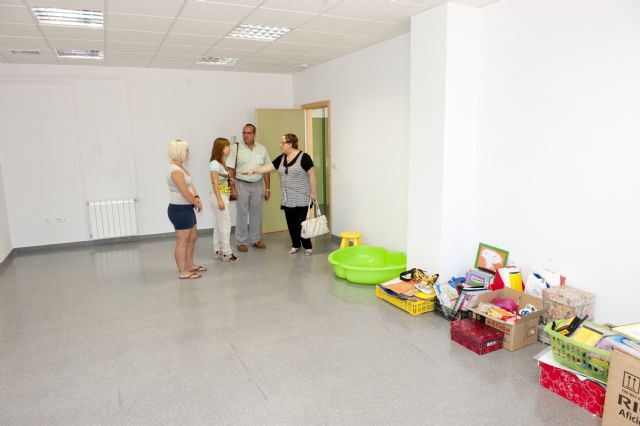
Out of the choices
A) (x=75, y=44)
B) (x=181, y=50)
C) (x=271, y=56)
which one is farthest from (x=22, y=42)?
(x=271, y=56)

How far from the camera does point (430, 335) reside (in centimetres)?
325

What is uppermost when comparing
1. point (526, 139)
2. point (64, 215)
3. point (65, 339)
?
point (526, 139)

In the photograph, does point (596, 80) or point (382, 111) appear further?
point (382, 111)

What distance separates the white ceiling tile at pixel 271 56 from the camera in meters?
5.44

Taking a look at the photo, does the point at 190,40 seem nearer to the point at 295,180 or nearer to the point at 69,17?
the point at 69,17

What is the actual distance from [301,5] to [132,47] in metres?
2.44

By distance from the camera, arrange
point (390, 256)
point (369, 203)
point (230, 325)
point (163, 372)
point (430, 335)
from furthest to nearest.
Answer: point (369, 203), point (390, 256), point (230, 325), point (430, 335), point (163, 372)

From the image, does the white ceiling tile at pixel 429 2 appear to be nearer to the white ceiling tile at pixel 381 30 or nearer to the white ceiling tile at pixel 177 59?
the white ceiling tile at pixel 381 30

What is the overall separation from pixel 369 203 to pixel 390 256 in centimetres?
83

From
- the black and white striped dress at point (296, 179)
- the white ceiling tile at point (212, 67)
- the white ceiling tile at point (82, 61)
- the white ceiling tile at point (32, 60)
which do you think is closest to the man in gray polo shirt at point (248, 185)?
the black and white striped dress at point (296, 179)

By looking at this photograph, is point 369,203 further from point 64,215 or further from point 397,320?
point 64,215

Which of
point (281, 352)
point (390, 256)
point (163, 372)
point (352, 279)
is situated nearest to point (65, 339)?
point (163, 372)

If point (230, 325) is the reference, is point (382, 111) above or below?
above

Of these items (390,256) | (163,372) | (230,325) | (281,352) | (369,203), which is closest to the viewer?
(163,372)
